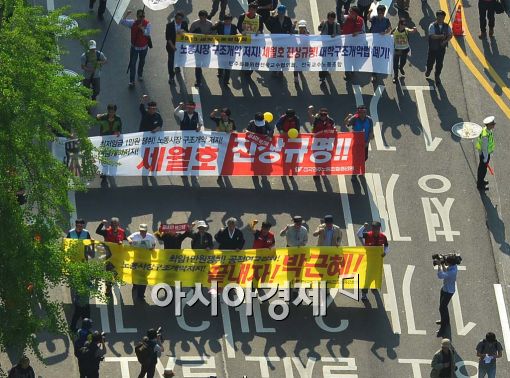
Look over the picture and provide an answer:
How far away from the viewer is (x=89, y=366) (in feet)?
128

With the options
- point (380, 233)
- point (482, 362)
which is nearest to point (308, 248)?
point (380, 233)

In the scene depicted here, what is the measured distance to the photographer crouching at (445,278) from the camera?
41.2m

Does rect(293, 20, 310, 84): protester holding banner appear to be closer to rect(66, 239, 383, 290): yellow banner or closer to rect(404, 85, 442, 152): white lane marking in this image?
rect(404, 85, 442, 152): white lane marking

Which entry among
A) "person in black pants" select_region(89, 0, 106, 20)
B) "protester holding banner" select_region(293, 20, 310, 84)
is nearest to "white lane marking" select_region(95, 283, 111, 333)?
"protester holding banner" select_region(293, 20, 310, 84)

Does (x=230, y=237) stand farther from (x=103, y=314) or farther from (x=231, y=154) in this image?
(x=231, y=154)

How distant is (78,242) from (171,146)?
4818mm

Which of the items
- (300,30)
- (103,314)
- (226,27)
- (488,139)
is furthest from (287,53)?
(103,314)

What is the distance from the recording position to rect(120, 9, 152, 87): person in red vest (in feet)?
157

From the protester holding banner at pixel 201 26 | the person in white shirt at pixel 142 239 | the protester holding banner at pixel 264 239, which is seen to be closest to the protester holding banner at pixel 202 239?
the person in white shirt at pixel 142 239

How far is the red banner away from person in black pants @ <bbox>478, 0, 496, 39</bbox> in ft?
23.1

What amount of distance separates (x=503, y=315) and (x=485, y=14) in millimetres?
10954

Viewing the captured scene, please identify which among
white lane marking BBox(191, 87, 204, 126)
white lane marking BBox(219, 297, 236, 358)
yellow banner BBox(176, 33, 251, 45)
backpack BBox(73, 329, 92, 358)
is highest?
yellow banner BBox(176, 33, 251, 45)

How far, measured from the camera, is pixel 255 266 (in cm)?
4209

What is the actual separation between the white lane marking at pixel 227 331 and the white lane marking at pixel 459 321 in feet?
16.3
